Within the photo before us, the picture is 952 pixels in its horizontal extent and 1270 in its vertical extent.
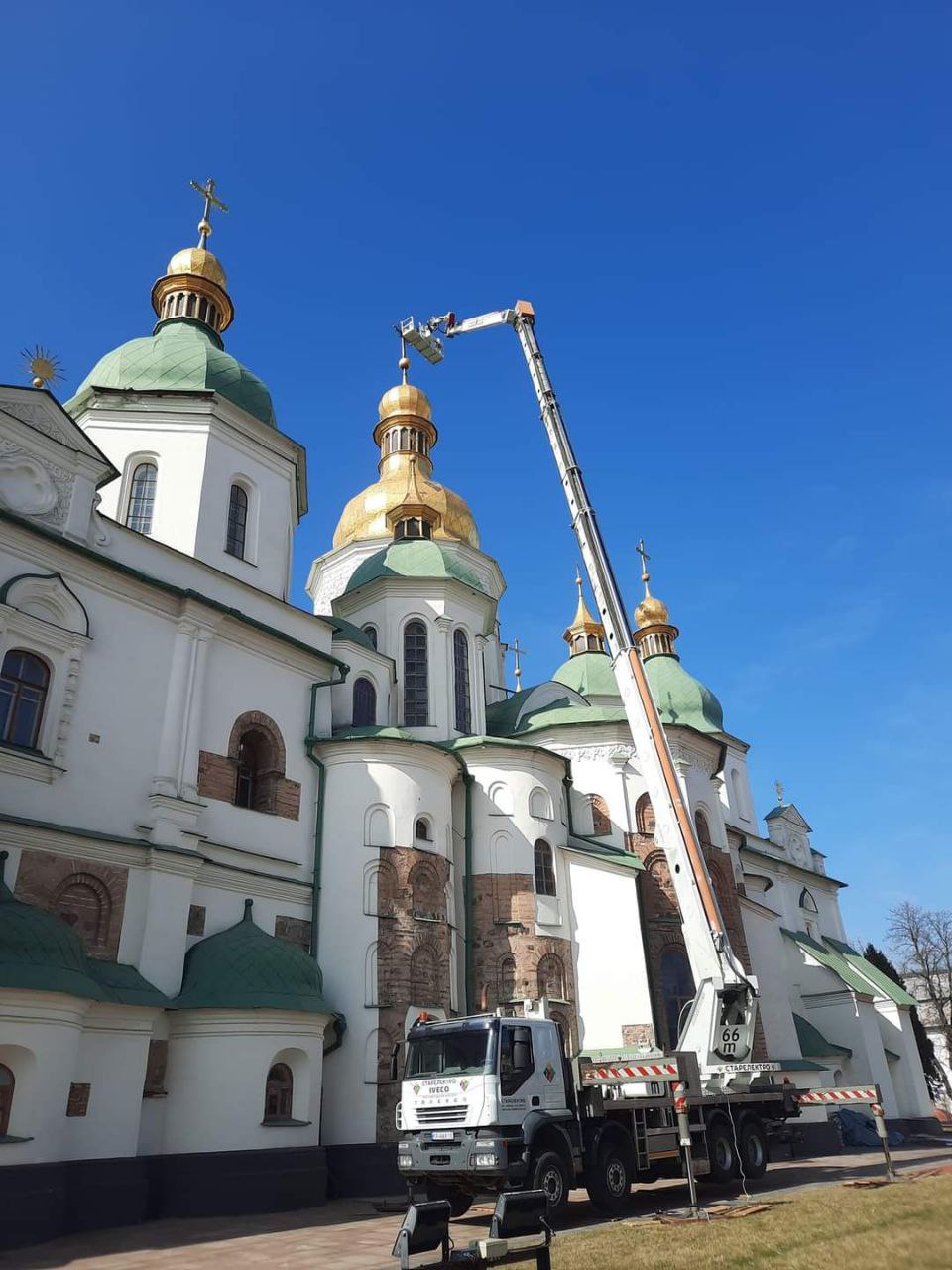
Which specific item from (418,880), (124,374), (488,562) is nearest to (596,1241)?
(418,880)

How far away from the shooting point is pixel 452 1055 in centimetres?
1188

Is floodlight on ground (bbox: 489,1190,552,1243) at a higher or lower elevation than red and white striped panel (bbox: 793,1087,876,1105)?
lower

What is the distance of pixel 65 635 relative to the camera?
50.1 feet

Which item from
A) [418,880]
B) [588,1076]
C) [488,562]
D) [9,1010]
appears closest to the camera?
[9,1010]

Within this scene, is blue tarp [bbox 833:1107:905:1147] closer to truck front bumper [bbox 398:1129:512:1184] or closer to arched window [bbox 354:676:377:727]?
arched window [bbox 354:676:377:727]

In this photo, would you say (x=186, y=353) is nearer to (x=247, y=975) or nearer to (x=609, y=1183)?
(x=247, y=975)

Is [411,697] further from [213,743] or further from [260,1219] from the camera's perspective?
[260,1219]

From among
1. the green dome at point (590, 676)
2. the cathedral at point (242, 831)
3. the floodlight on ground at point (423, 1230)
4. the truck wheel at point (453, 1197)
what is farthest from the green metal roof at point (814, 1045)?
the floodlight on ground at point (423, 1230)

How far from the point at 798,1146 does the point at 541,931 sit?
8.46 meters

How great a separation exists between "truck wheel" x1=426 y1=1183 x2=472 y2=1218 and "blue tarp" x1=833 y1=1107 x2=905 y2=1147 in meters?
16.1

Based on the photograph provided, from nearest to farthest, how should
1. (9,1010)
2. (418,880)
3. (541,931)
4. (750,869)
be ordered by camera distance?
(9,1010) < (418,880) < (541,931) < (750,869)

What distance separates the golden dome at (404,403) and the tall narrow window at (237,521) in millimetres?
15629

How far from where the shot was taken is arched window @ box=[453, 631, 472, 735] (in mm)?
25000

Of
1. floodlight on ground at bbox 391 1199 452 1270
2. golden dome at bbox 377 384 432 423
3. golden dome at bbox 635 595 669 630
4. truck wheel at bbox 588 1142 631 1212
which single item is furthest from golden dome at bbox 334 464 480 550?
floodlight on ground at bbox 391 1199 452 1270
